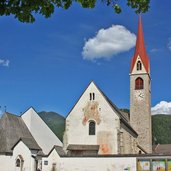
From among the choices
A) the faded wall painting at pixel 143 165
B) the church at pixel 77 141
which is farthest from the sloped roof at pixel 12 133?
the faded wall painting at pixel 143 165

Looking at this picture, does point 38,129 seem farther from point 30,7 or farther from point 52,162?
point 30,7

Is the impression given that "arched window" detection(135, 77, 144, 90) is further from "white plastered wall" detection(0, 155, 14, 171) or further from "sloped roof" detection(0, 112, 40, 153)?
"white plastered wall" detection(0, 155, 14, 171)

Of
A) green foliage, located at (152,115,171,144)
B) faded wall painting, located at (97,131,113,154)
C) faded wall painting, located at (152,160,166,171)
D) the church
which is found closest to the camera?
faded wall painting, located at (152,160,166,171)

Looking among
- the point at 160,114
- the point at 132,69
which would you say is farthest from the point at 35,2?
the point at 160,114

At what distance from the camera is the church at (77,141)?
97.0 ft

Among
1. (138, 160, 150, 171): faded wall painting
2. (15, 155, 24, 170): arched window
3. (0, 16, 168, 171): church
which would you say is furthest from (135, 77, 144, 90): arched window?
(138, 160, 150, 171): faded wall painting

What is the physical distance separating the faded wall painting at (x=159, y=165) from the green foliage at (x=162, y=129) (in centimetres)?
6999

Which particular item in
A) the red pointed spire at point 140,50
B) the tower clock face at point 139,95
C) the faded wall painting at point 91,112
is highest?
the red pointed spire at point 140,50

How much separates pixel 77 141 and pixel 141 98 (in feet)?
64.5

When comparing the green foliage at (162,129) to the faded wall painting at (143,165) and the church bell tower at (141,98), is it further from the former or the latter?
the faded wall painting at (143,165)

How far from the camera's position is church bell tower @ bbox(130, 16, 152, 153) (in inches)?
2136

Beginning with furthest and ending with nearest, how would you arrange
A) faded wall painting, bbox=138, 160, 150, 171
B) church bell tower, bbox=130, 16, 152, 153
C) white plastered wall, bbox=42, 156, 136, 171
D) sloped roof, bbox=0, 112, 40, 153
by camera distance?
church bell tower, bbox=130, 16, 152, 153
sloped roof, bbox=0, 112, 40, 153
white plastered wall, bbox=42, 156, 136, 171
faded wall painting, bbox=138, 160, 150, 171

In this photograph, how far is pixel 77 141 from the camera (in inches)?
1556

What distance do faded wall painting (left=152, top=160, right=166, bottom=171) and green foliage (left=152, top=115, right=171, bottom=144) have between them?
69990 millimetres
